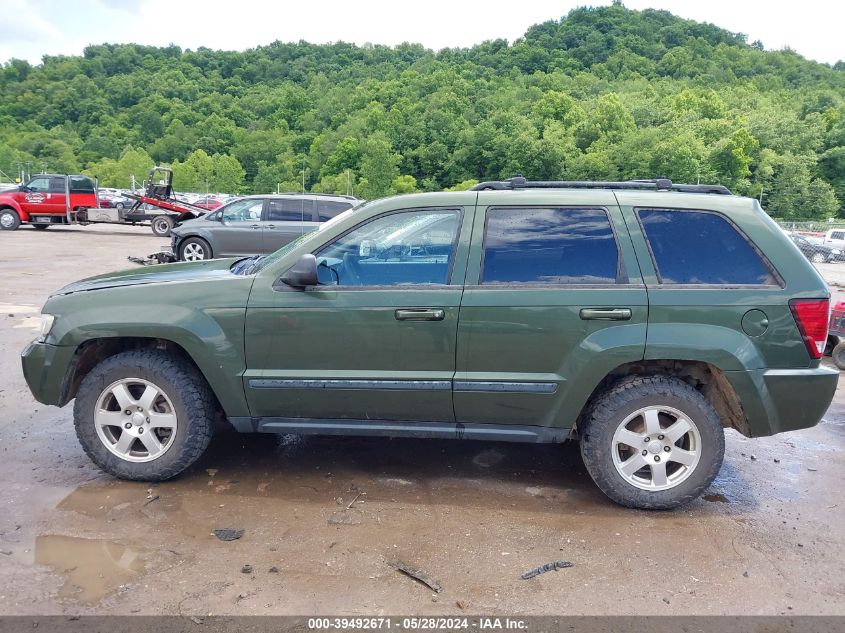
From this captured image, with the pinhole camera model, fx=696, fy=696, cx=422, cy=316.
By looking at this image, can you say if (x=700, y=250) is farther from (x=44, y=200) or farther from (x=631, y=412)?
(x=44, y=200)

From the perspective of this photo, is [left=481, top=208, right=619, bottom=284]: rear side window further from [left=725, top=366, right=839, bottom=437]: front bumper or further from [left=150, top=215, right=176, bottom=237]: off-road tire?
[left=150, top=215, right=176, bottom=237]: off-road tire

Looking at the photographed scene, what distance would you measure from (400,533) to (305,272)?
1.51 meters

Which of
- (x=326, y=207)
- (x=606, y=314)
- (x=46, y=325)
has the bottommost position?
(x=46, y=325)

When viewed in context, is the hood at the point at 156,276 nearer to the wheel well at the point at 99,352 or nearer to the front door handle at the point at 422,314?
the wheel well at the point at 99,352

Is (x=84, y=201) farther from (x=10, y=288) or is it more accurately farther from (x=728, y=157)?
(x=728, y=157)

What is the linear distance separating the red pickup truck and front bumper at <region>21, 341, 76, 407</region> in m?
23.1

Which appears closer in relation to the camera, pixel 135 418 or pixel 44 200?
pixel 135 418

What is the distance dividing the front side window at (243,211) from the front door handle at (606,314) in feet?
39.3

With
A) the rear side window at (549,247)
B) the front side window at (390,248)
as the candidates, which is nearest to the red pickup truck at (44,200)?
the front side window at (390,248)

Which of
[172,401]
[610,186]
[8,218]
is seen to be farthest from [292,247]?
[8,218]

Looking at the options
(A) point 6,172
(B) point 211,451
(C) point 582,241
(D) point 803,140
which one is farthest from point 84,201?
(D) point 803,140

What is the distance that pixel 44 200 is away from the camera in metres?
24.5

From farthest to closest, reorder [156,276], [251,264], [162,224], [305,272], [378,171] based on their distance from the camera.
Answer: [378,171]
[162,224]
[251,264]
[156,276]
[305,272]

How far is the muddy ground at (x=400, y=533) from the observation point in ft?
10.1
